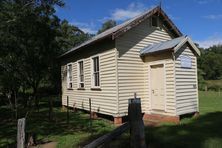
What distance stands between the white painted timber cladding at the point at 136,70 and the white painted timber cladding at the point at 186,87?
33 centimetres

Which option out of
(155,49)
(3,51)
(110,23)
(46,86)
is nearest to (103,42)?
(155,49)

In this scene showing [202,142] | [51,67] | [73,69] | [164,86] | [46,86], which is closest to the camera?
[202,142]

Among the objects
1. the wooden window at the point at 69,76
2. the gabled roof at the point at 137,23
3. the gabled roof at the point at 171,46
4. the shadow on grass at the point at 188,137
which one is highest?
the gabled roof at the point at 137,23

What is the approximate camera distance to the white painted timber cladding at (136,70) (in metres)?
11.7

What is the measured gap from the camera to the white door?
39.6 feet

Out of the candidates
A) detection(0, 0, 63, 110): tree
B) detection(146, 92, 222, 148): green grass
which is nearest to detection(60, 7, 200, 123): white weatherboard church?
detection(146, 92, 222, 148): green grass

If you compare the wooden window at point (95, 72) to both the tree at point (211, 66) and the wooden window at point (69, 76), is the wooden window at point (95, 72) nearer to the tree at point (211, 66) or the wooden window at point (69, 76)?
the wooden window at point (69, 76)

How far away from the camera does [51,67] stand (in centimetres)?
2170

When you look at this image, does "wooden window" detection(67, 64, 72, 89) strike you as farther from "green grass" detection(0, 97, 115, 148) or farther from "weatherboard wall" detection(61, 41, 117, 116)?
"green grass" detection(0, 97, 115, 148)

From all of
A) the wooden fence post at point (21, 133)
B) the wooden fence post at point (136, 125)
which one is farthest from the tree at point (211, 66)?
the wooden fence post at point (136, 125)

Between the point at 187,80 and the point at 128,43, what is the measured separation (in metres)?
3.21

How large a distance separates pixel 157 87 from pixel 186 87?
1297 millimetres

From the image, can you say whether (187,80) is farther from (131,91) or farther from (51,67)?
(51,67)

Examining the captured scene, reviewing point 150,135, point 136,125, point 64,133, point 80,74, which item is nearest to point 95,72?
point 80,74
